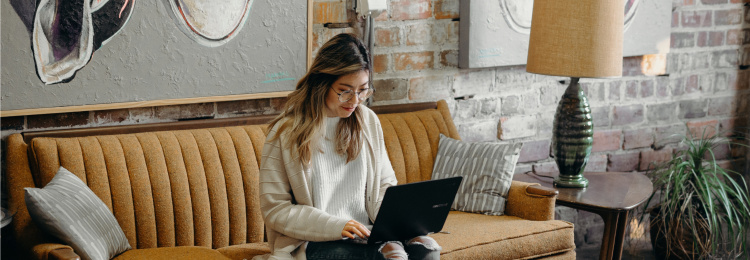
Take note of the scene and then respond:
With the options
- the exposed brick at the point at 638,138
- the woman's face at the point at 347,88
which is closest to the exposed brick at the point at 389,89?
the woman's face at the point at 347,88

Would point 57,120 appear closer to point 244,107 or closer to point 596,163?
point 244,107

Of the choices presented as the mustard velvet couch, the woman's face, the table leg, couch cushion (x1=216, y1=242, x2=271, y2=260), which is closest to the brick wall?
the mustard velvet couch

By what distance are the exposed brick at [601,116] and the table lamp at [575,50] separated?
705 millimetres

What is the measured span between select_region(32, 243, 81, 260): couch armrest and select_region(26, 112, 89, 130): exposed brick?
577mm

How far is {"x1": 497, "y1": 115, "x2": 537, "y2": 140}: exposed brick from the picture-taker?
3236 mm

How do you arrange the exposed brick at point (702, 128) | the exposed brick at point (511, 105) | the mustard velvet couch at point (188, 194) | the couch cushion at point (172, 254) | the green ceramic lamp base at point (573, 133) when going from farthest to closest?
1. the exposed brick at point (702, 128)
2. the exposed brick at point (511, 105)
3. the green ceramic lamp base at point (573, 133)
4. the mustard velvet couch at point (188, 194)
5. the couch cushion at point (172, 254)

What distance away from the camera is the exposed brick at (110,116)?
8.03 feet

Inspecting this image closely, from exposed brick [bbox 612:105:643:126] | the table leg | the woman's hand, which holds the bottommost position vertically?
the table leg

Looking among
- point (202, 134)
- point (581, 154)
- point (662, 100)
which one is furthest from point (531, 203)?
point (662, 100)

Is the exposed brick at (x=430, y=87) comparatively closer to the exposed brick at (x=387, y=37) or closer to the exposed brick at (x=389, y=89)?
the exposed brick at (x=389, y=89)

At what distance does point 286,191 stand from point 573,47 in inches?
49.7

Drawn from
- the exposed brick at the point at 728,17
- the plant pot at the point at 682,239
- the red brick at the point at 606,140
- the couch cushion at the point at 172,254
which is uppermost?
the exposed brick at the point at 728,17

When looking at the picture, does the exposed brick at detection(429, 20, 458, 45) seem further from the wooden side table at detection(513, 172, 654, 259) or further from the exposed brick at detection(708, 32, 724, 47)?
the exposed brick at detection(708, 32, 724, 47)

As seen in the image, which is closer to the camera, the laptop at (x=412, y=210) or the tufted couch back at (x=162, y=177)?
the laptop at (x=412, y=210)
